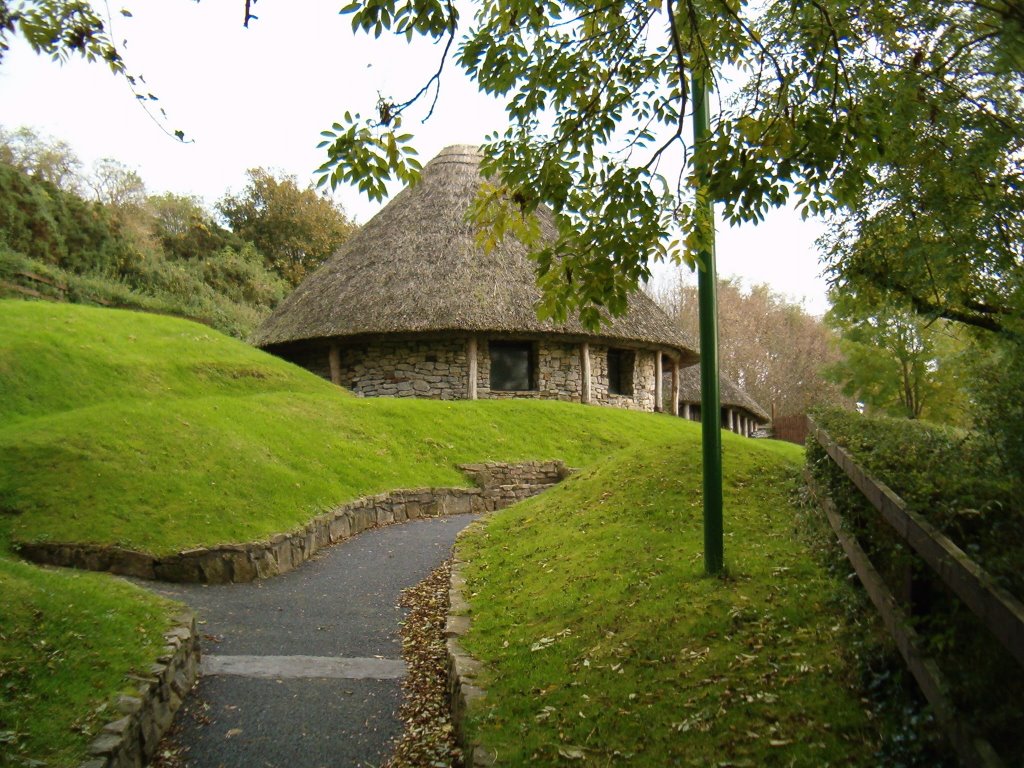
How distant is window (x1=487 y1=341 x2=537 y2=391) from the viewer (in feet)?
78.8

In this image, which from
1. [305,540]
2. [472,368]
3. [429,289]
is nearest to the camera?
[305,540]

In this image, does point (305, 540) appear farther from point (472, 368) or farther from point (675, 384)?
point (675, 384)

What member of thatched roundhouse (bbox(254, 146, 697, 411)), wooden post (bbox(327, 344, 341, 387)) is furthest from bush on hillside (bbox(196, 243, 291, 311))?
wooden post (bbox(327, 344, 341, 387))

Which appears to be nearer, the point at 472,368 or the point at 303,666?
the point at 303,666

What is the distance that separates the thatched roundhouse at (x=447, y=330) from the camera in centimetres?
2284

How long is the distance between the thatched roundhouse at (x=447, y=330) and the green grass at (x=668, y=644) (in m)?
13.3

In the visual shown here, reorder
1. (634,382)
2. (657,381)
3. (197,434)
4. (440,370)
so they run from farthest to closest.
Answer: (657,381) → (634,382) → (440,370) → (197,434)

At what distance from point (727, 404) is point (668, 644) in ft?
105

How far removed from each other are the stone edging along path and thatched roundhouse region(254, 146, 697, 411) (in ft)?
21.9

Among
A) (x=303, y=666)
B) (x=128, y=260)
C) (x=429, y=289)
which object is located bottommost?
(x=303, y=666)

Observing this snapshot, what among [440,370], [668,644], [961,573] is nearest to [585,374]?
[440,370]

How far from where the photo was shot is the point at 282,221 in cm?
4522

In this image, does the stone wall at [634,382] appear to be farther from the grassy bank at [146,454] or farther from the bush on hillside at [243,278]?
the bush on hillside at [243,278]

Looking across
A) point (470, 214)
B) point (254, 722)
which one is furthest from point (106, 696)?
point (470, 214)
